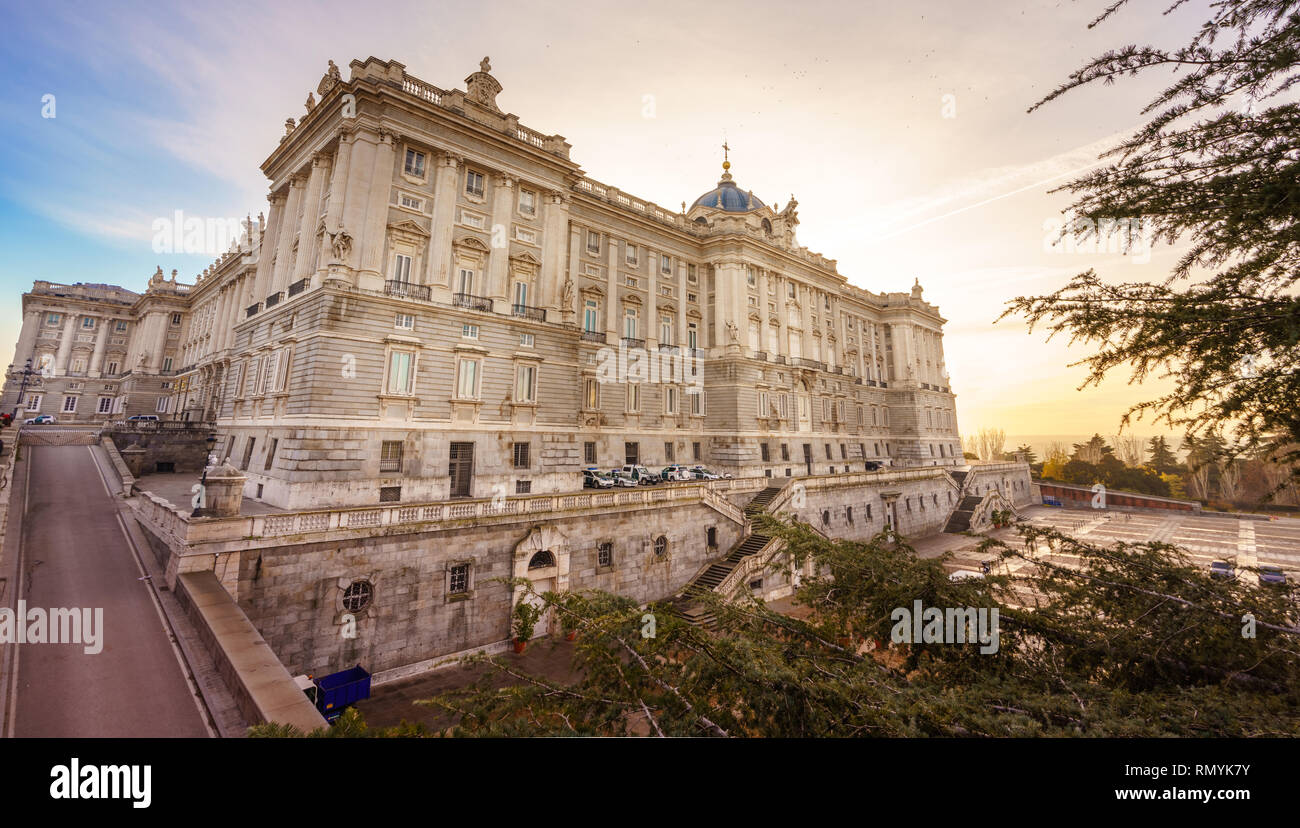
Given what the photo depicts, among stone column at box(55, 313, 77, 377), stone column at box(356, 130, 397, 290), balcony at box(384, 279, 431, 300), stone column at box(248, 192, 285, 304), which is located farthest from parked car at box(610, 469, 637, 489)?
stone column at box(55, 313, 77, 377)

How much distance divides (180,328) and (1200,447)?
284ft

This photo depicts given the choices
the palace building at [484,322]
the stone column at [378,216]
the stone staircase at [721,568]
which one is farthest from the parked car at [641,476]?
the stone column at [378,216]

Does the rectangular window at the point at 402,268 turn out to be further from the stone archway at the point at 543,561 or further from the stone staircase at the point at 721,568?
the stone staircase at the point at 721,568

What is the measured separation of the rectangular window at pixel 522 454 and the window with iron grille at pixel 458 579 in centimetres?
795

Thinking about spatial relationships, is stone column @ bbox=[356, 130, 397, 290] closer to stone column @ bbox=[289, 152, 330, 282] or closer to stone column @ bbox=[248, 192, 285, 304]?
stone column @ bbox=[289, 152, 330, 282]

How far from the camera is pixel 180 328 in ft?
198

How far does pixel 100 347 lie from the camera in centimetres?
6169

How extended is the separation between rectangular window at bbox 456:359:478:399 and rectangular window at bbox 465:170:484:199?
30.6ft

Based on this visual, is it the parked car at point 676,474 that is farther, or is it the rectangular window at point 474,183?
the parked car at point 676,474

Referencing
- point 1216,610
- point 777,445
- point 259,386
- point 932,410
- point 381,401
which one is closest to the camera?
point 1216,610

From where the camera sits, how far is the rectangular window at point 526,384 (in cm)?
2480

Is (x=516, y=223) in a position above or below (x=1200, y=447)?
above
